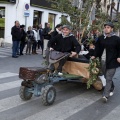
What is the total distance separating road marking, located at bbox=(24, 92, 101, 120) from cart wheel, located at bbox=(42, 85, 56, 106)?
0.14 metres

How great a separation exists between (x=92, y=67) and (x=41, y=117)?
90.2 inches

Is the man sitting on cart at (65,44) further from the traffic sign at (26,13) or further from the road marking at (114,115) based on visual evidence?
the traffic sign at (26,13)

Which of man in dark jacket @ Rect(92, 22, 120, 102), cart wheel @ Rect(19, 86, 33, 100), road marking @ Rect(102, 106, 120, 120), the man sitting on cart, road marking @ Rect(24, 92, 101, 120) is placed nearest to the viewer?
road marking @ Rect(24, 92, 101, 120)

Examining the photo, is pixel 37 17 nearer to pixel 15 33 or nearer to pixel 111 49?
pixel 15 33

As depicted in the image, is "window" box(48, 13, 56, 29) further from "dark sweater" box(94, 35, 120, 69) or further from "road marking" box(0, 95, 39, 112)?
"road marking" box(0, 95, 39, 112)

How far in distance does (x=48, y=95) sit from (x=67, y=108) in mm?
475

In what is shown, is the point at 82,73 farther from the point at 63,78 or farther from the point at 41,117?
the point at 41,117

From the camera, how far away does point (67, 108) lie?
6.20 meters

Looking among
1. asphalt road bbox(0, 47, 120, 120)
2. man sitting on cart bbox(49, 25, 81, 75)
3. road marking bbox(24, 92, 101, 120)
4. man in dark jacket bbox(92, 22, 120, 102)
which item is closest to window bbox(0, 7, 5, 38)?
asphalt road bbox(0, 47, 120, 120)

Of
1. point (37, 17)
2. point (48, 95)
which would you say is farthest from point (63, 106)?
point (37, 17)

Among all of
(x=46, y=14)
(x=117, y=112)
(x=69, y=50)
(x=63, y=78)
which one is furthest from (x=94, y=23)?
(x=46, y=14)

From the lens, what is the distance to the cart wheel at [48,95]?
6.05 metres

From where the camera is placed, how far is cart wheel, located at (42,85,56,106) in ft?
19.9

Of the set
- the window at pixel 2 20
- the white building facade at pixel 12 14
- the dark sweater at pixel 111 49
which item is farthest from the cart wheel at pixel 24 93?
the window at pixel 2 20
